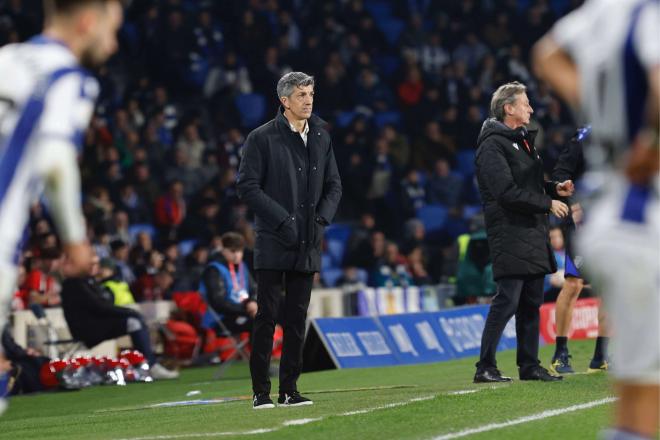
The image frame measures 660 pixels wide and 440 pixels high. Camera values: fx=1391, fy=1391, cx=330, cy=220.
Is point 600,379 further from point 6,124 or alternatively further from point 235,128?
point 235,128

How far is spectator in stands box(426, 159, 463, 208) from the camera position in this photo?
24.9 meters

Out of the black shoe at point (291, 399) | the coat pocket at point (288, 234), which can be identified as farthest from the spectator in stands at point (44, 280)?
the coat pocket at point (288, 234)

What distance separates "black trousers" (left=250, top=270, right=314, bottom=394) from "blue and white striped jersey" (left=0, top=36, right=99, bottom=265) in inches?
198

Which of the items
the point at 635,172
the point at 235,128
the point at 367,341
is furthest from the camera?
the point at 235,128

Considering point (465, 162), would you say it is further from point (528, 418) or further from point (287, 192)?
point (528, 418)

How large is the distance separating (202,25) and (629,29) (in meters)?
21.2

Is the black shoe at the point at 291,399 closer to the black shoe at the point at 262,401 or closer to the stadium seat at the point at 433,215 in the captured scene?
the black shoe at the point at 262,401

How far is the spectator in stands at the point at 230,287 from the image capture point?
645 inches

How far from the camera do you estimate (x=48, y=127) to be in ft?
17.1

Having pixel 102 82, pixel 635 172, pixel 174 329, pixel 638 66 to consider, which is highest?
pixel 102 82

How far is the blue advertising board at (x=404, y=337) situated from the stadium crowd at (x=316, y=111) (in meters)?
3.05

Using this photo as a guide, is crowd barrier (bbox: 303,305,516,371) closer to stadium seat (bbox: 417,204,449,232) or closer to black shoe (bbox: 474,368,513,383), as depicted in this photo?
black shoe (bbox: 474,368,513,383)

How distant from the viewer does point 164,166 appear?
22781 millimetres

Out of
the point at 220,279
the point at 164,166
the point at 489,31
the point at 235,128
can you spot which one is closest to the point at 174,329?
the point at 220,279
